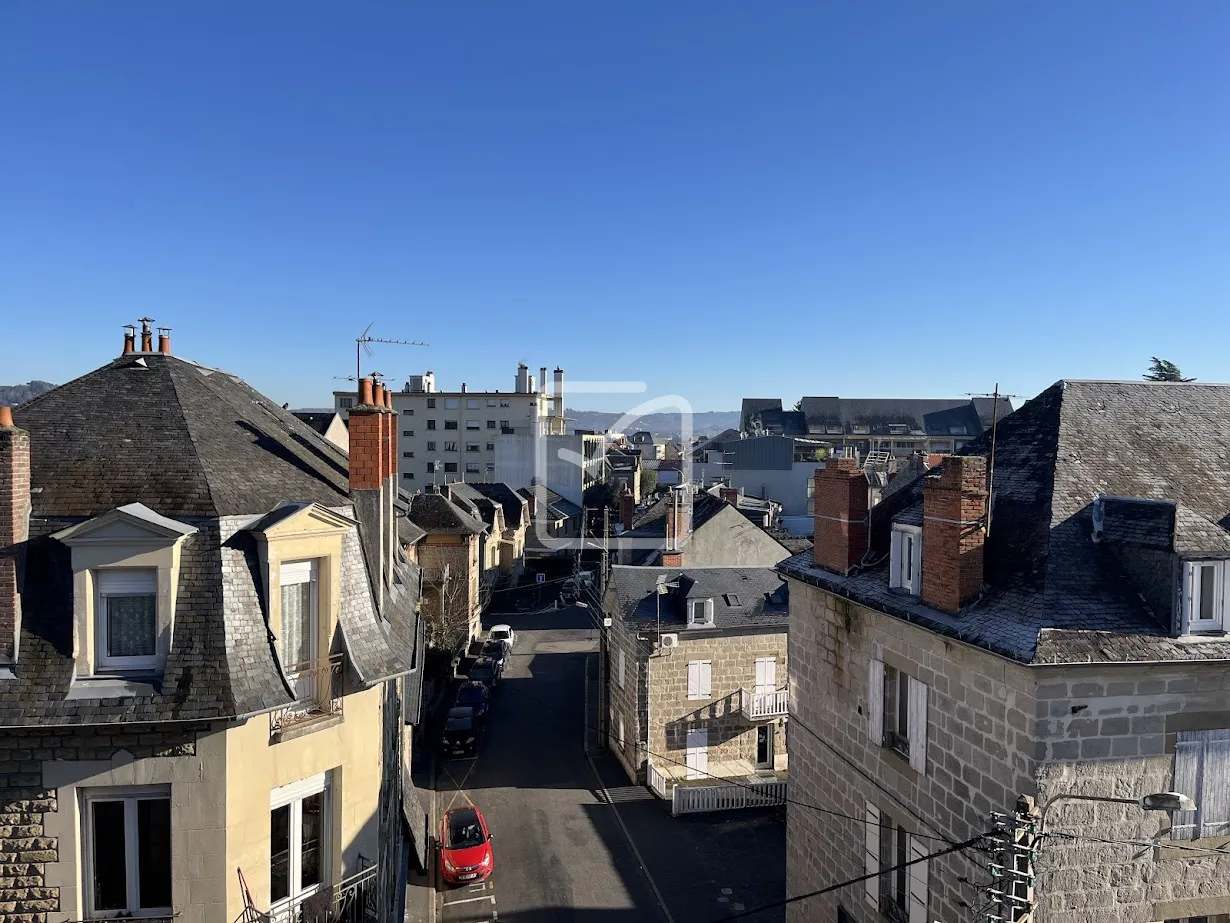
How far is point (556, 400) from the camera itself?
87688mm

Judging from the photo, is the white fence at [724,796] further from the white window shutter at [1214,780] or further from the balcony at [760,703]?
the white window shutter at [1214,780]

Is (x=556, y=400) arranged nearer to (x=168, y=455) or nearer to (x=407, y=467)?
(x=407, y=467)

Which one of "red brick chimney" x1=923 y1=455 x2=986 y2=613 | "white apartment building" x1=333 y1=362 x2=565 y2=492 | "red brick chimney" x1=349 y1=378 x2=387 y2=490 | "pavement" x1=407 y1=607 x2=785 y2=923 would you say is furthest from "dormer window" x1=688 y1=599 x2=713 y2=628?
"white apartment building" x1=333 y1=362 x2=565 y2=492

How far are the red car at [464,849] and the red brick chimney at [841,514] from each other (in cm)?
1130

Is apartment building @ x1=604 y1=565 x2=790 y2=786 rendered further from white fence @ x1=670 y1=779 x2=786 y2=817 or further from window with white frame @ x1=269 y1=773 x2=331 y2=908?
window with white frame @ x1=269 y1=773 x2=331 y2=908

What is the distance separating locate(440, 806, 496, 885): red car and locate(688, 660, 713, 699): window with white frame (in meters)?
7.71

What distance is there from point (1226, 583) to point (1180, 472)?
9.36 ft

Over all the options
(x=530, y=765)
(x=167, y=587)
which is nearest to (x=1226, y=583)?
(x=167, y=587)

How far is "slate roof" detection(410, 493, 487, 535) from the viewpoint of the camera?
37656 millimetres

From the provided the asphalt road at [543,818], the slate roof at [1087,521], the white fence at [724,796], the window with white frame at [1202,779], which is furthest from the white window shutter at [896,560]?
the white fence at [724,796]

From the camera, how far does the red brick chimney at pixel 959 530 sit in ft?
35.3

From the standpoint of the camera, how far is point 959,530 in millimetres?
10734

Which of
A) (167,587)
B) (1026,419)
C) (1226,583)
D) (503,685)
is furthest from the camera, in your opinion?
(503,685)

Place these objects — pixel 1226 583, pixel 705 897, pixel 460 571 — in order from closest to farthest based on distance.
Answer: pixel 1226 583
pixel 705 897
pixel 460 571
